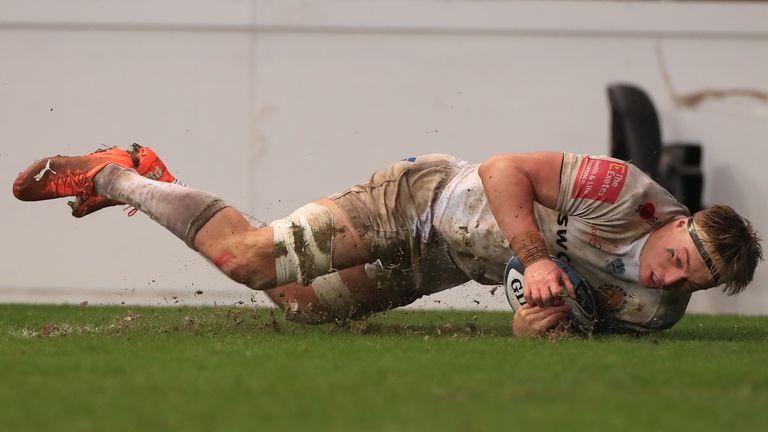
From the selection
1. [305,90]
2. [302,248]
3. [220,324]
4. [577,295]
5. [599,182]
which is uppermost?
[305,90]

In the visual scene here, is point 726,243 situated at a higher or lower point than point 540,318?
higher

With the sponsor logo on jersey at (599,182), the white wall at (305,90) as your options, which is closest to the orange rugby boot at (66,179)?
the sponsor logo on jersey at (599,182)

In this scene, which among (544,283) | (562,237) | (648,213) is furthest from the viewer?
(562,237)

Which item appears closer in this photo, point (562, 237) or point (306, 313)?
point (562, 237)

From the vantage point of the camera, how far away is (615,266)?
12.6 ft

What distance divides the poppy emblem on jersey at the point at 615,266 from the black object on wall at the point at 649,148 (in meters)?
2.63

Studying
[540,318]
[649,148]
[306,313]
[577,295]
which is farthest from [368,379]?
[649,148]

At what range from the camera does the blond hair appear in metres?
3.65

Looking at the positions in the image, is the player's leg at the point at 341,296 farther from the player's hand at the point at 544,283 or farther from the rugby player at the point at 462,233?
the player's hand at the point at 544,283

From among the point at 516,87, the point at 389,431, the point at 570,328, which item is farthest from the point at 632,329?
the point at 516,87

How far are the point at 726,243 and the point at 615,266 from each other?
37 centimetres

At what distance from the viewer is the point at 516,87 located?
22.3ft

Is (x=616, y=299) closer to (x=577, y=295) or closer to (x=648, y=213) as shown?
(x=577, y=295)

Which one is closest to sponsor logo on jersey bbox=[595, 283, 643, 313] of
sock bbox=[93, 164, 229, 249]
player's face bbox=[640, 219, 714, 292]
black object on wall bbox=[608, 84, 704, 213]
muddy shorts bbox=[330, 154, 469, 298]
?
player's face bbox=[640, 219, 714, 292]
